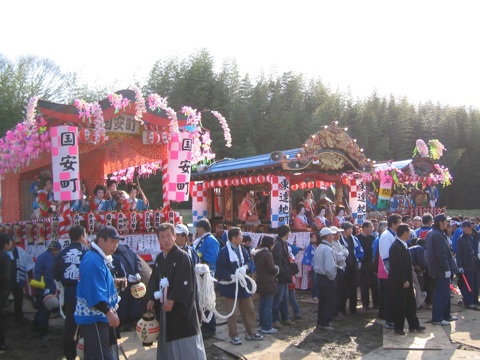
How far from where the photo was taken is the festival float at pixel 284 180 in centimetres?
1023

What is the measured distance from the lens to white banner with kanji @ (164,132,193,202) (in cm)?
902

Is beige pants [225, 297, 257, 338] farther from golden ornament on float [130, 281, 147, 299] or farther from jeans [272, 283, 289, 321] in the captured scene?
golden ornament on float [130, 281, 147, 299]

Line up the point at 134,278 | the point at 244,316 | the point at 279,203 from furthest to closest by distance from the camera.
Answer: the point at 279,203 → the point at 244,316 → the point at 134,278

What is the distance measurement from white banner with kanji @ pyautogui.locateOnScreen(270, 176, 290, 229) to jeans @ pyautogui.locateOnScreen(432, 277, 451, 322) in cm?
418

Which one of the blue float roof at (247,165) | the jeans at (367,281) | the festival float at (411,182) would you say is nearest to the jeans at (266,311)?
the jeans at (367,281)

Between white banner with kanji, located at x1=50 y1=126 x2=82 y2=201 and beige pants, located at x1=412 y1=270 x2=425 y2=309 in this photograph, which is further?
white banner with kanji, located at x1=50 y1=126 x2=82 y2=201

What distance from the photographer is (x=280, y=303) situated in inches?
260

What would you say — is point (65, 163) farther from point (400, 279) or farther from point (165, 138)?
point (400, 279)

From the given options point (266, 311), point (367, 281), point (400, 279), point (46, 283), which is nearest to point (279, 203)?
point (367, 281)

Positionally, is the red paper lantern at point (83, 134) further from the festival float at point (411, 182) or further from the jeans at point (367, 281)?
the festival float at point (411, 182)

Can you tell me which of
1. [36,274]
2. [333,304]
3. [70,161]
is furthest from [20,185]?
[333,304]

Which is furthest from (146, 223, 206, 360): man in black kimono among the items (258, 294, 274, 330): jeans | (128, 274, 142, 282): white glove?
(258, 294, 274, 330): jeans

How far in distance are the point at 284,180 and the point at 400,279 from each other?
4702mm

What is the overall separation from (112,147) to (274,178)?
158 inches
